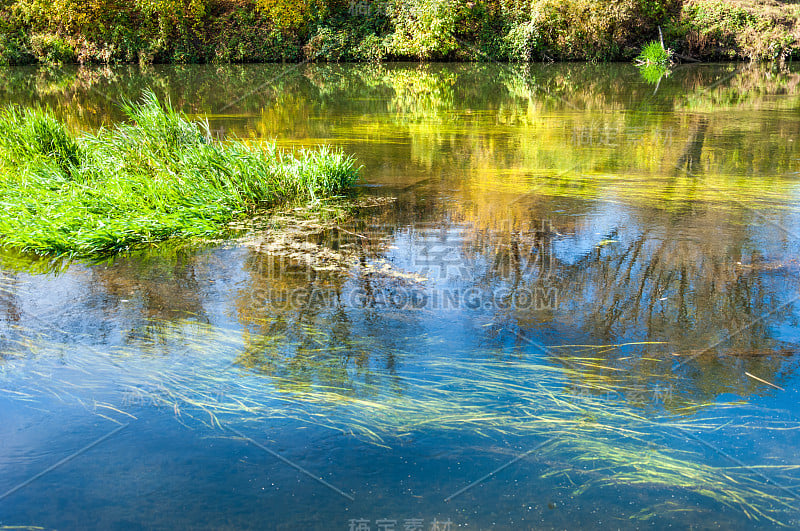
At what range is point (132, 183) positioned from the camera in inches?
179

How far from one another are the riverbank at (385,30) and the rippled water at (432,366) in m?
14.7

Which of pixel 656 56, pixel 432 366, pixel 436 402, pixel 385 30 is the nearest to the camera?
pixel 436 402

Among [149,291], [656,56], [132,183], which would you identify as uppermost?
[656,56]

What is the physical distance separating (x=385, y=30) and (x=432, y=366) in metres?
19.4

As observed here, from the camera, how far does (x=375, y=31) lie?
20.2m

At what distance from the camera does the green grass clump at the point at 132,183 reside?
409cm

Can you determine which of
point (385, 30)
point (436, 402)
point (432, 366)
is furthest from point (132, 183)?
point (385, 30)

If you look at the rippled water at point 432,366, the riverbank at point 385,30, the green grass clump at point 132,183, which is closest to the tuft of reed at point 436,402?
the rippled water at point 432,366

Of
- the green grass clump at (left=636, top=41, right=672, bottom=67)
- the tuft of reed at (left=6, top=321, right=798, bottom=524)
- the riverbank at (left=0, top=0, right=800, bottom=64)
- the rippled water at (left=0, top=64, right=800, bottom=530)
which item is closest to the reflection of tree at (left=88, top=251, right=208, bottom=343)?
the rippled water at (left=0, top=64, right=800, bottom=530)

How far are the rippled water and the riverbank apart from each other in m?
14.7

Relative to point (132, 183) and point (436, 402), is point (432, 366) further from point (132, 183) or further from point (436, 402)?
point (132, 183)

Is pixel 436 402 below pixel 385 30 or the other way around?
below

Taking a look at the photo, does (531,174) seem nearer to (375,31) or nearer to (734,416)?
(734,416)

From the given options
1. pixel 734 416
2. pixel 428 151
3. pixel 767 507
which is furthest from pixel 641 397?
pixel 428 151
